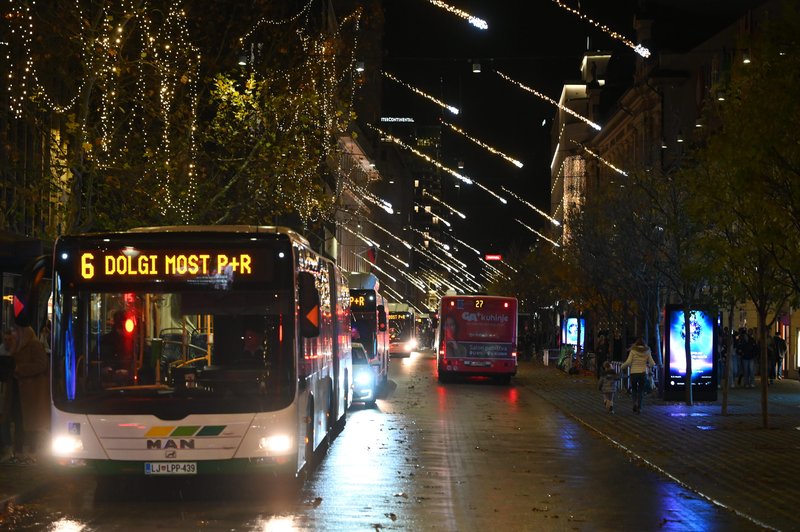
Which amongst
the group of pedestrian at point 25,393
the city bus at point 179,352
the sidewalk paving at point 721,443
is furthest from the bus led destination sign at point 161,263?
the sidewalk paving at point 721,443

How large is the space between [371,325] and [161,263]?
2920cm

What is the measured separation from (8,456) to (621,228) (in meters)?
24.8

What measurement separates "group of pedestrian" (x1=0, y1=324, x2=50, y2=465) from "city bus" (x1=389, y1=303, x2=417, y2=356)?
224 ft

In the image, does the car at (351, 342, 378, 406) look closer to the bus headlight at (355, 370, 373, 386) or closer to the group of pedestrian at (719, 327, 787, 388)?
the bus headlight at (355, 370, 373, 386)

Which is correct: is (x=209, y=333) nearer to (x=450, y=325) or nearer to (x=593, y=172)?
(x=450, y=325)

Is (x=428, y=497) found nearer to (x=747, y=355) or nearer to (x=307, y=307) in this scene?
(x=307, y=307)

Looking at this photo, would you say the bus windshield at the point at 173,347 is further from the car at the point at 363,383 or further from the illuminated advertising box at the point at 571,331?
the illuminated advertising box at the point at 571,331

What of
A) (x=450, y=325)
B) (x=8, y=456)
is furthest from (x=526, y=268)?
(x=8, y=456)

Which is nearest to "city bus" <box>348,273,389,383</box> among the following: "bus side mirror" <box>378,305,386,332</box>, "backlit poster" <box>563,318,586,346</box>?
"bus side mirror" <box>378,305,386,332</box>

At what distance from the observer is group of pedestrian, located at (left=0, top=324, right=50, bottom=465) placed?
17297 millimetres

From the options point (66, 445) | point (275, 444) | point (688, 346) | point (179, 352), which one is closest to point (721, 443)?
point (688, 346)

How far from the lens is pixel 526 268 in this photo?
294 ft

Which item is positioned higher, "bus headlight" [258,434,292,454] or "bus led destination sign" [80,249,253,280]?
"bus led destination sign" [80,249,253,280]

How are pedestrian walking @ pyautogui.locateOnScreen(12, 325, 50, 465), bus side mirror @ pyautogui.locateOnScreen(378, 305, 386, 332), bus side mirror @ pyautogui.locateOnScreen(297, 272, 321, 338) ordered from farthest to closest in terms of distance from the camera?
bus side mirror @ pyautogui.locateOnScreen(378, 305, 386, 332) → pedestrian walking @ pyautogui.locateOnScreen(12, 325, 50, 465) → bus side mirror @ pyautogui.locateOnScreen(297, 272, 321, 338)
